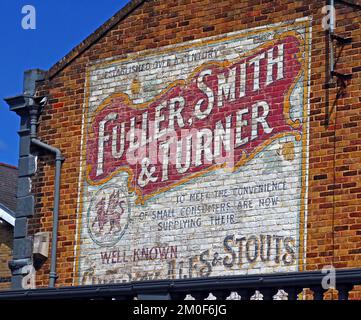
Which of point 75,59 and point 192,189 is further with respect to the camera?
point 75,59

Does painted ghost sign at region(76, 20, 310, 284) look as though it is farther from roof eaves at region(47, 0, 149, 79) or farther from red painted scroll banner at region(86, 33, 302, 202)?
roof eaves at region(47, 0, 149, 79)

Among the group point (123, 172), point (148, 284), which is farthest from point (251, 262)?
point (148, 284)

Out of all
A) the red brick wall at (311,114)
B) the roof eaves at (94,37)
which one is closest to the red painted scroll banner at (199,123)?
the red brick wall at (311,114)

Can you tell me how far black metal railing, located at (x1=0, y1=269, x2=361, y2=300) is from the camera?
28.0 ft

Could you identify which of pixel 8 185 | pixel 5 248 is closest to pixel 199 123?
pixel 5 248

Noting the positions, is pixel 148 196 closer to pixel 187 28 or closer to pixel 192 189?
pixel 192 189

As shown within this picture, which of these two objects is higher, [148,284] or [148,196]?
[148,196]

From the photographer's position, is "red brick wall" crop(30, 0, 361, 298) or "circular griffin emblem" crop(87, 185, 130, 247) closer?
"red brick wall" crop(30, 0, 361, 298)

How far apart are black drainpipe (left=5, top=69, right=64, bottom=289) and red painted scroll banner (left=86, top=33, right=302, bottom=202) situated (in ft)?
3.17

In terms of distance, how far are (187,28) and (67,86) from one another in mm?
2999

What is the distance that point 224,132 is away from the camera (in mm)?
16938

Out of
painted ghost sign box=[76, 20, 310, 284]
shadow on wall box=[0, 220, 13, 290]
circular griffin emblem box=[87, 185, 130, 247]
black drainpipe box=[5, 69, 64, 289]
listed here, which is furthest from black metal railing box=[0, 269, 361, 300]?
shadow on wall box=[0, 220, 13, 290]

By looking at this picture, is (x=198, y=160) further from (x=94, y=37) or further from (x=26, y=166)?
(x=26, y=166)

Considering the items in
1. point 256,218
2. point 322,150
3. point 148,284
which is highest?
point 322,150
